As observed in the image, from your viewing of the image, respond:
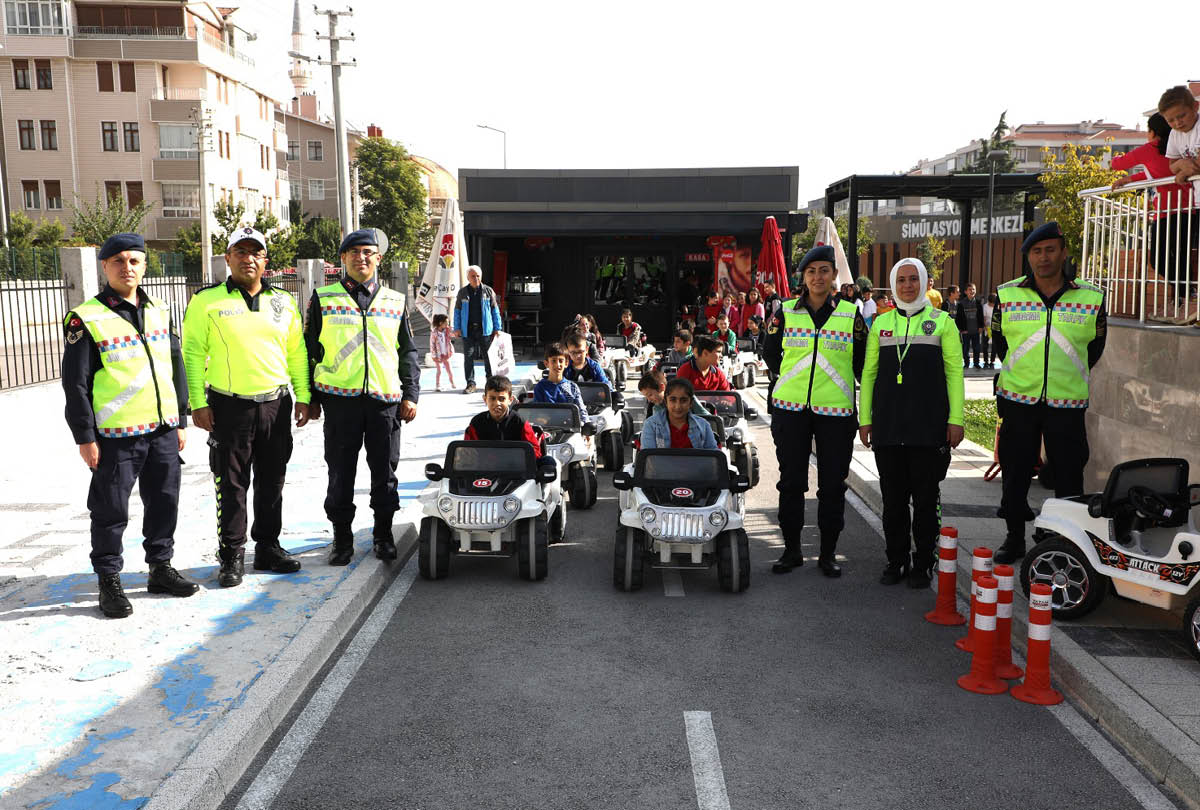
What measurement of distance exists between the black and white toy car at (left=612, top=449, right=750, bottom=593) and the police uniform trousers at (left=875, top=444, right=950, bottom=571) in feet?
3.08

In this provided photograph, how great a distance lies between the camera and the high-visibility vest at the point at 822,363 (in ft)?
22.7

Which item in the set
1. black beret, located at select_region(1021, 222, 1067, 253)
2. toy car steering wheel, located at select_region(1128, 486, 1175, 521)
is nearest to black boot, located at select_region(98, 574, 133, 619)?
toy car steering wheel, located at select_region(1128, 486, 1175, 521)

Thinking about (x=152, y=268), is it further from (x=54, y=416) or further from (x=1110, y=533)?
(x=1110, y=533)

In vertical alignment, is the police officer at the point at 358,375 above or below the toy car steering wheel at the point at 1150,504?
above

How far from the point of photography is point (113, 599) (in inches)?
228

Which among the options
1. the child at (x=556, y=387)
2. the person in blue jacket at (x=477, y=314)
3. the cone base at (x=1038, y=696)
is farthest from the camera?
the person in blue jacket at (x=477, y=314)

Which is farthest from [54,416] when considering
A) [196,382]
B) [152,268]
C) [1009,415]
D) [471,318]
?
[152,268]

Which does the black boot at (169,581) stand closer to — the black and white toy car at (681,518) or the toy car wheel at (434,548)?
the toy car wheel at (434,548)

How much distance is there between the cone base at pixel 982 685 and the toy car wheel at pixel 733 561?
1728 millimetres

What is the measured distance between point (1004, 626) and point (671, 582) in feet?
7.68

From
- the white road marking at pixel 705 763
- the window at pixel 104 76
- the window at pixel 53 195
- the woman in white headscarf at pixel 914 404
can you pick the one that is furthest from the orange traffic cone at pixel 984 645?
the window at pixel 104 76

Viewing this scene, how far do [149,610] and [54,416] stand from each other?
30.2 feet

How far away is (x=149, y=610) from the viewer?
594 centimetres

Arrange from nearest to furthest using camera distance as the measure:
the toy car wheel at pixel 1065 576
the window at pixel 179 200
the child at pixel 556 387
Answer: the toy car wheel at pixel 1065 576 → the child at pixel 556 387 → the window at pixel 179 200
